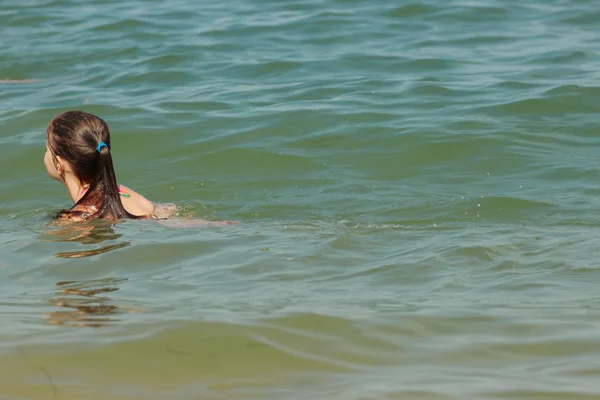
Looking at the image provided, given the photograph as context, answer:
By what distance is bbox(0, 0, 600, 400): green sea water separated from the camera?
3.54 metres

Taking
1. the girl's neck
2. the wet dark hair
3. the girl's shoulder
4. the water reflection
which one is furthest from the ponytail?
the water reflection

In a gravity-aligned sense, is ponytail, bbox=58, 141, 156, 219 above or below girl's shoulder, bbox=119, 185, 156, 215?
above

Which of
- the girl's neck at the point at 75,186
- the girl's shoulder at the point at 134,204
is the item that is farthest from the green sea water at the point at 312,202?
the girl's shoulder at the point at 134,204

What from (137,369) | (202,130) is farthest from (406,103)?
(137,369)

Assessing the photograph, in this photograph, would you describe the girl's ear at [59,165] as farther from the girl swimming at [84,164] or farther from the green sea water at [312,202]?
the green sea water at [312,202]

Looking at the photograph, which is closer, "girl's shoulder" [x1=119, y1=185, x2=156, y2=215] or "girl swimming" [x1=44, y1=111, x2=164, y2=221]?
"girl swimming" [x1=44, y1=111, x2=164, y2=221]

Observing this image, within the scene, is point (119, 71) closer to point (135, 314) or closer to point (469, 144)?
point (469, 144)

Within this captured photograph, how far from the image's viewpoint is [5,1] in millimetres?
16266

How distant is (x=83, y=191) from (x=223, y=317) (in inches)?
101

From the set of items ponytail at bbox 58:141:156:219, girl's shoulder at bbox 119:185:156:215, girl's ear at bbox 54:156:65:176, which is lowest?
girl's shoulder at bbox 119:185:156:215

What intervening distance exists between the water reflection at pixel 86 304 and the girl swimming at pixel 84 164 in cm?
140

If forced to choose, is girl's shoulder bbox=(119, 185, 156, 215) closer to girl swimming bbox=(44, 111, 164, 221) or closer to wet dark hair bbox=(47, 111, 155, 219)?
girl swimming bbox=(44, 111, 164, 221)

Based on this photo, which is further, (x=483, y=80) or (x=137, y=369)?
(x=483, y=80)

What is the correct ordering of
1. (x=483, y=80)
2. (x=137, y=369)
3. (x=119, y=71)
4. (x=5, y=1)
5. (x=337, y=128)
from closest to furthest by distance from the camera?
(x=137, y=369) < (x=337, y=128) < (x=483, y=80) < (x=119, y=71) < (x=5, y=1)
